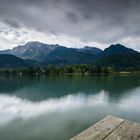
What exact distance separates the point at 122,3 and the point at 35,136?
1489cm

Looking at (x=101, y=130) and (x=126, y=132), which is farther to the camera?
(x=101, y=130)

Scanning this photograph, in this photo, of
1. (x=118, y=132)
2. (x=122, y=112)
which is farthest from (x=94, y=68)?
(x=118, y=132)

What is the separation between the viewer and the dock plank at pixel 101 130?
10.6 feet

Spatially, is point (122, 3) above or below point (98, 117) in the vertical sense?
above

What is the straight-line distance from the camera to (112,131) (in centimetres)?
349

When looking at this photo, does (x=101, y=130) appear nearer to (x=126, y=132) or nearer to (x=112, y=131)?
(x=112, y=131)

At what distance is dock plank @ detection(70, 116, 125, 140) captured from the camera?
3.22 m

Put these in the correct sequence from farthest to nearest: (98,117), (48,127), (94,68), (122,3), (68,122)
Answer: (94,68)
(98,117)
(68,122)
(48,127)
(122,3)

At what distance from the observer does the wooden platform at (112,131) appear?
3.24m

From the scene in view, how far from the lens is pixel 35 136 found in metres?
18.0

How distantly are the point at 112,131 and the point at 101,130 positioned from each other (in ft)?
0.69

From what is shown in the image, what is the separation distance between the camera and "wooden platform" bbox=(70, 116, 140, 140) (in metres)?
3.24

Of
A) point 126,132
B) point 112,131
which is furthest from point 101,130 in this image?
point 126,132

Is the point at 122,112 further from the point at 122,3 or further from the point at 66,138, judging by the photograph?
the point at 122,3
